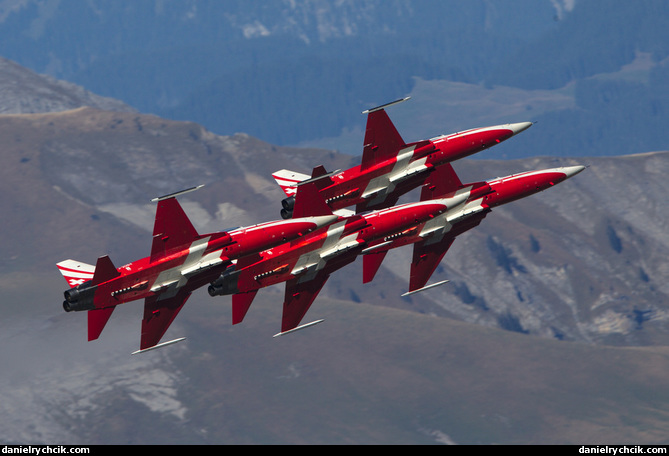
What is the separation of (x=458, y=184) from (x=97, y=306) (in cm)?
3080

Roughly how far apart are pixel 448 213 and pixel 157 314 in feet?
81.5

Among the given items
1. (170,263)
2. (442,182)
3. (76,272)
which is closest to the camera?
(170,263)

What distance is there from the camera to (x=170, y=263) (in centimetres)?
8019

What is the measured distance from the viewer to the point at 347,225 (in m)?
84.5

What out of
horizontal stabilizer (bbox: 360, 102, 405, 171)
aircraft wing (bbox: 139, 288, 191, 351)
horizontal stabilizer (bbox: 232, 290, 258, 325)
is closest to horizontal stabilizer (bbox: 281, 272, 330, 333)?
horizontal stabilizer (bbox: 232, 290, 258, 325)

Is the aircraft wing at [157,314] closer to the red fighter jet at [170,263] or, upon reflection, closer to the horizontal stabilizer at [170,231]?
the red fighter jet at [170,263]

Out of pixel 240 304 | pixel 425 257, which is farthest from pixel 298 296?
pixel 425 257

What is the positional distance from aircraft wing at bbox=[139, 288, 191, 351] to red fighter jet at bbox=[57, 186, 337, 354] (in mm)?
1118

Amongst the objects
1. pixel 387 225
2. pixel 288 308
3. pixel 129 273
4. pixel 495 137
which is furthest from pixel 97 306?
pixel 495 137

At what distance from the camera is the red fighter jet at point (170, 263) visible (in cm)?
7894

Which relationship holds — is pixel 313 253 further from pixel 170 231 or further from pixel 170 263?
pixel 170 231

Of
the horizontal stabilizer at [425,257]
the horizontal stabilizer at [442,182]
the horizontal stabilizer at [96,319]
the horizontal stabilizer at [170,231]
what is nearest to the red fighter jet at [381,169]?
the horizontal stabilizer at [442,182]

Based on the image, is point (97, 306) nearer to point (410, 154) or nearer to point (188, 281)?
point (188, 281)

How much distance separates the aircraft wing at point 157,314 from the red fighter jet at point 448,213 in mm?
15768
